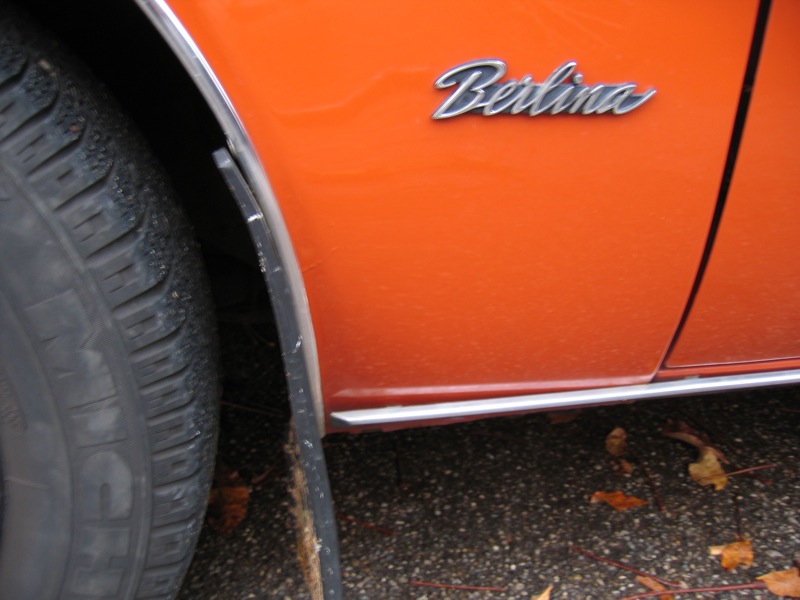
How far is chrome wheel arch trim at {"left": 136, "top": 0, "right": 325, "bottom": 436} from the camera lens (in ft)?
3.36

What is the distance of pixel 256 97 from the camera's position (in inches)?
42.6

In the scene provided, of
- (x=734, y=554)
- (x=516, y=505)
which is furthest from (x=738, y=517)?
(x=516, y=505)

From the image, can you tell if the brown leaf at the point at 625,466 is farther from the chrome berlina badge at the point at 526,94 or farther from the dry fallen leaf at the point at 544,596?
the chrome berlina badge at the point at 526,94

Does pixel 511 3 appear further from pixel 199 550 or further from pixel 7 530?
pixel 199 550

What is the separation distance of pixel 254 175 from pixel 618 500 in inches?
50.1

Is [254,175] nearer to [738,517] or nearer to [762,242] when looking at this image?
[762,242]

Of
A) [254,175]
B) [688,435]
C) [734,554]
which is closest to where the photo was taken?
[254,175]

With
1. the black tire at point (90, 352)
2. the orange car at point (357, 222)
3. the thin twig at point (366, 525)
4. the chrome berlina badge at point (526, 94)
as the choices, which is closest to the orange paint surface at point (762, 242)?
the orange car at point (357, 222)

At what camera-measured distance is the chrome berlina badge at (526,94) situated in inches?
43.4

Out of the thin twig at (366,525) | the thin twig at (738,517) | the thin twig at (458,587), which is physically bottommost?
the thin twig at (738,517)

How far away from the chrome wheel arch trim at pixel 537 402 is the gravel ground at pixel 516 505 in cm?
47

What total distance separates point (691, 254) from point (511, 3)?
0.54m

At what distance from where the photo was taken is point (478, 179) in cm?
119

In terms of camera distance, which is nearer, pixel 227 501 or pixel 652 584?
pixel 652 584
